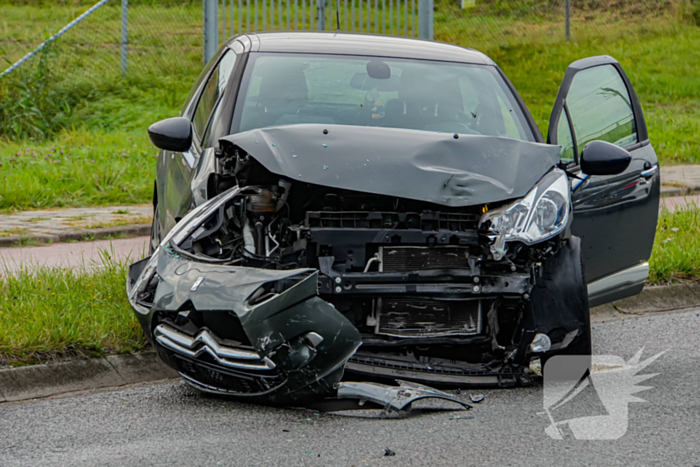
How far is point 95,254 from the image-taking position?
707 cm

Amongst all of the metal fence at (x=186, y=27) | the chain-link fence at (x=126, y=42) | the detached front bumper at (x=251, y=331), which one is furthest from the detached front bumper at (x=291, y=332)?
the chain-link fence at (x=126, y=42)

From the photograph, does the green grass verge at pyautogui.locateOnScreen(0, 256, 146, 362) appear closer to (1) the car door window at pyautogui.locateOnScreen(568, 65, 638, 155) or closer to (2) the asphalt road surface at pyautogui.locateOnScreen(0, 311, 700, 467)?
(2) the asphalt road surface at pyautogui.locateOnScreen(0, 311, 700, 467)

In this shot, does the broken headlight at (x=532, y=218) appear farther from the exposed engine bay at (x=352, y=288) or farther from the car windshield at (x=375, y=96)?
the car windshield at (x=375, y=96)

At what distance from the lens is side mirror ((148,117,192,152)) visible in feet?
15.7

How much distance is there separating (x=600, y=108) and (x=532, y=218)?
67.2 inches

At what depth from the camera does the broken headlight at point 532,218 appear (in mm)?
3941

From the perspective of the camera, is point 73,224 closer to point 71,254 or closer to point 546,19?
point 71,254

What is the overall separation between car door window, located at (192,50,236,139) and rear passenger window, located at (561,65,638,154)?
1980 millimetres

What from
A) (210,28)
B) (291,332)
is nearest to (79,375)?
(291,332)

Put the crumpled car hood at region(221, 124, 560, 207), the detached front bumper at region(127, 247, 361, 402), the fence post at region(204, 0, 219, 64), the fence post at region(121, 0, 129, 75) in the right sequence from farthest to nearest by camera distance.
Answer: the fence post at region(121, 0, 129, 75), the fence post at region(204, 0, 219, 64), the crumpled car hood at region(221, 124, 560, 207), the detached front bumper at region(127, 247, 361, 402)

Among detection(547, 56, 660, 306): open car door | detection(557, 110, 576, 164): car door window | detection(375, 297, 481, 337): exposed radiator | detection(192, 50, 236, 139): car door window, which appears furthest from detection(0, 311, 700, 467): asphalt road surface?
detection(192, 50, 236, 139): car door window

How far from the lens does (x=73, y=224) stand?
8000mm

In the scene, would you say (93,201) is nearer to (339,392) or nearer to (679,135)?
(339,392)

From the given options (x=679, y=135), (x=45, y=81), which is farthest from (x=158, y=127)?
(x=679, y=135)
